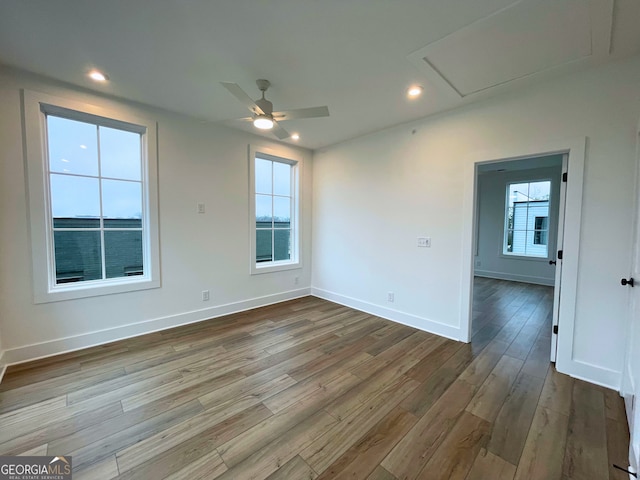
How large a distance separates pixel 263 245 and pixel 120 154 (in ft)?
7.27

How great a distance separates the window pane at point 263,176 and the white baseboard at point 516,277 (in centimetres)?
526

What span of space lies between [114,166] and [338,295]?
3.58 metres

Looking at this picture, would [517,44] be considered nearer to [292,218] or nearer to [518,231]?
[292,218]

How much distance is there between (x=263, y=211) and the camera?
436cm

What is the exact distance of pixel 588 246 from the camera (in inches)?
91.7

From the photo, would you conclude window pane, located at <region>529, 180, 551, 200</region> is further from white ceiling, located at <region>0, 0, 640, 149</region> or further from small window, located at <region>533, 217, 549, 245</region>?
white ceiling, located at <region>0, 0, 640, 149</region>

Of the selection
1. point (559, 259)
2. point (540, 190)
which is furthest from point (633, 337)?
point (540, 190)

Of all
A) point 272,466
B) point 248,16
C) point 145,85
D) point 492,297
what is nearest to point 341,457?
point 272,466

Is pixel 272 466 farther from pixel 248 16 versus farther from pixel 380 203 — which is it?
pixel 380 203

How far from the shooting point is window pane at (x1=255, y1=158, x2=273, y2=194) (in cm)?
428

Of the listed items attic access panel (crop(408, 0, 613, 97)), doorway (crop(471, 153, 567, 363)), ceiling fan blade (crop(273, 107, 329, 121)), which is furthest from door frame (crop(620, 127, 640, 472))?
doorway (crop(471, 153, 567, 363))

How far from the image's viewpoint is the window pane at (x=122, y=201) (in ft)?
9.86

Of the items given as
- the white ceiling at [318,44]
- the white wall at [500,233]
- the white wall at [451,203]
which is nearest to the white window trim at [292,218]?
the white wall at [451,203]

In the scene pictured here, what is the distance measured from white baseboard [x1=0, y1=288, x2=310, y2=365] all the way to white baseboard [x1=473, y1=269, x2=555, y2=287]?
18.1 ft
